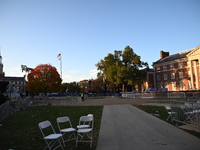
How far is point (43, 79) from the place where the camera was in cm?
4409

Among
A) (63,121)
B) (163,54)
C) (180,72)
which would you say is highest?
(163,54)

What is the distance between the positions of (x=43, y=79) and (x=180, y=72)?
42.4 m

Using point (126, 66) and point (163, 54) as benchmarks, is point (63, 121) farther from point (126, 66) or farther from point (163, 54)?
point (163, 54)

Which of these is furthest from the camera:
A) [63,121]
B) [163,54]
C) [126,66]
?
[163,54]

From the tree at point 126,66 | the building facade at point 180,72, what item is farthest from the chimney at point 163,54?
the tree at point 126,66

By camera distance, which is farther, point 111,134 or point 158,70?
point 158,70

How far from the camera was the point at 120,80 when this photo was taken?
50469 millimetres

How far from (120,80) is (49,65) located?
2170 cm

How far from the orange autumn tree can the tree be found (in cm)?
1739

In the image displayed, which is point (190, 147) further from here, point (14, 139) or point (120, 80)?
point (120, 80)

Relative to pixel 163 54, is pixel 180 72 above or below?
below

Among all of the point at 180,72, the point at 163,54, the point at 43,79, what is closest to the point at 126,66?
the point at 180,72

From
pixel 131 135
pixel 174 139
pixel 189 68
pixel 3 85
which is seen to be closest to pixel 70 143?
pixel 131 135

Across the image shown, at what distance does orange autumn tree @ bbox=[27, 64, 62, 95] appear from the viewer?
43469mm
